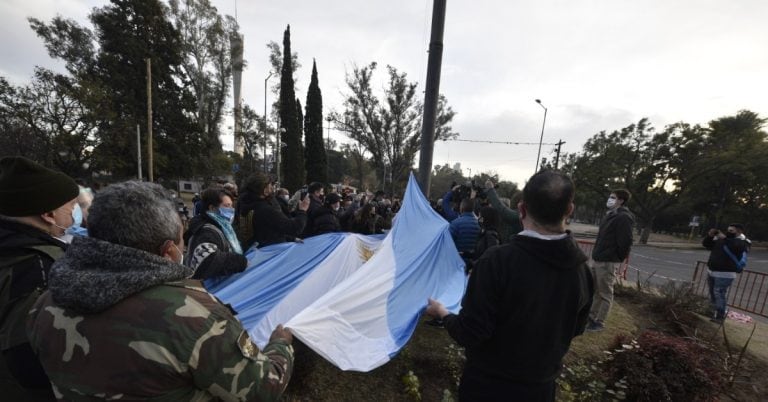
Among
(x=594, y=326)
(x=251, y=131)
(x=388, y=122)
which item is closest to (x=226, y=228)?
(x=594, y=326)

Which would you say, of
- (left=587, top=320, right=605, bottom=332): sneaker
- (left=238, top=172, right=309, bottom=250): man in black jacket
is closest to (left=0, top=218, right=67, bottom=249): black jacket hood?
(left=238, top=172, right=309, bottom=250): man in black jacket

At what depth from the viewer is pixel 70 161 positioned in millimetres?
16047

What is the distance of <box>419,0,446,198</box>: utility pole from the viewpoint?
4273mm

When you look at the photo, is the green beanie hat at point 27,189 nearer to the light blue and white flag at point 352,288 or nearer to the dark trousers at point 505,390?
the light blue and white flag at point 352,288

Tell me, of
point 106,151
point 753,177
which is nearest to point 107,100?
point 106,151

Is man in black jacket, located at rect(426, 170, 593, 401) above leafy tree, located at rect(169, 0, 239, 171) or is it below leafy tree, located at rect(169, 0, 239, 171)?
below

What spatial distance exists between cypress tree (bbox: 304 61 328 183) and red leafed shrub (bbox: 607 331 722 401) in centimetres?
2356

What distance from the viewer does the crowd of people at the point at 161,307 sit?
882 mm

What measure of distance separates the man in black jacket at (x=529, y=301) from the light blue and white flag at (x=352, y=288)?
1034 mm

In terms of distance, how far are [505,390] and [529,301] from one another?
509mm

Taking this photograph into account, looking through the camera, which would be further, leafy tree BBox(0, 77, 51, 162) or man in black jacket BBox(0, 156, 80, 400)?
leafy tree BBox(0, 77, 51, 162)

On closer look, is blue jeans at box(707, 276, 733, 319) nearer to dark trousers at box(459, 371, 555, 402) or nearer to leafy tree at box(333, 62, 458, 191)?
dark trousers at box(459, 371, 555, 402)

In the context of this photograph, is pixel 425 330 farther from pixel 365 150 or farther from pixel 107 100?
pixel 107 100

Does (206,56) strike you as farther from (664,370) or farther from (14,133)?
(664,370)
